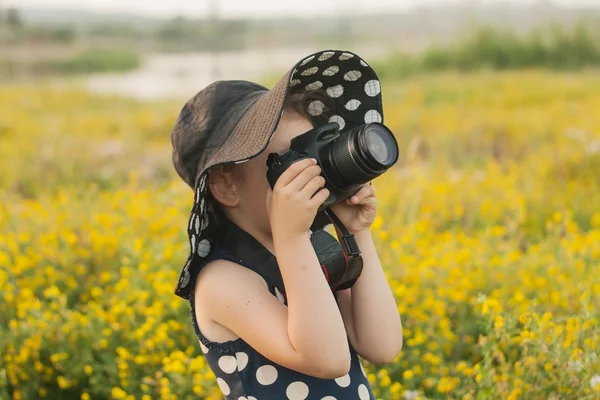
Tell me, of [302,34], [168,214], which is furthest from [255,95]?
[302,34]

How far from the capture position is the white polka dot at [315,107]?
156 cm

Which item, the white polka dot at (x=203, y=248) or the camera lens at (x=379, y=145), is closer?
the camera lens at (x=379, y=145)

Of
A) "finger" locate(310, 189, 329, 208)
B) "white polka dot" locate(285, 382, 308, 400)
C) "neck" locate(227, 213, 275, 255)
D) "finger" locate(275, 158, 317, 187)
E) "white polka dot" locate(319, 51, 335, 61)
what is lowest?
"white polka dot" locate(285, 382, 308, 400)

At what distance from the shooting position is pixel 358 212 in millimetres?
1514

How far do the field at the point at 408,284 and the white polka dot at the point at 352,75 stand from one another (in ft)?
2.24

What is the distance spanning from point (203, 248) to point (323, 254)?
0.25 meters

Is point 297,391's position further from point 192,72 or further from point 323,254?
point 192,72

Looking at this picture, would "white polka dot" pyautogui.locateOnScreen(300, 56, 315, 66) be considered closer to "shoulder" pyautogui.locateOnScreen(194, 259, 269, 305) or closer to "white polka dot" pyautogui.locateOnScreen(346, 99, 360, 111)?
"white polka dot" pyautogui.locateOnScreen(346, 99, 360, 111)

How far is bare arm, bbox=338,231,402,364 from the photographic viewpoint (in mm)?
1522

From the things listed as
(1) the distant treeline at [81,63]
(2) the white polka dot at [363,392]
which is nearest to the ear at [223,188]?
(2) the white polka dot at [363,392]

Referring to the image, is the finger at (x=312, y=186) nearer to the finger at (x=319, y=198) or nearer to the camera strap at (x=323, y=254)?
the finger at (x=319, y=198)

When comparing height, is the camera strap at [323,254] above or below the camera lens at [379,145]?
below

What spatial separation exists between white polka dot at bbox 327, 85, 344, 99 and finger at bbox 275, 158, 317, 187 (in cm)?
31

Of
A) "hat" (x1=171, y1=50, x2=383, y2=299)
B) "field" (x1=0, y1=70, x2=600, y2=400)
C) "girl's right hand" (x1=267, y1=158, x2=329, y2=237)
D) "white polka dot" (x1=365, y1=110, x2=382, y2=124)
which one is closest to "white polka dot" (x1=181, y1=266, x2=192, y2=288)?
"hat" (x1=171, y1=50, x2=383, y2=299)
